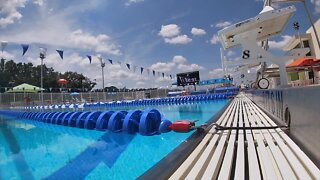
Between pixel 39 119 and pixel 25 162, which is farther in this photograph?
pixel 39 119

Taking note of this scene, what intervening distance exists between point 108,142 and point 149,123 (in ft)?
4.20

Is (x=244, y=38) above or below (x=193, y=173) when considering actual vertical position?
above

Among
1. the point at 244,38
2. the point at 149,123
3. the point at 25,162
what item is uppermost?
the point at 244,38

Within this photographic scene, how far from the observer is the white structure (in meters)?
9.27

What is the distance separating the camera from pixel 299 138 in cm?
300

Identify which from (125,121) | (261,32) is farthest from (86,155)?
(261,32)

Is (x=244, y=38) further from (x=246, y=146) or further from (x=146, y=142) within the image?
(x=246, y=146)

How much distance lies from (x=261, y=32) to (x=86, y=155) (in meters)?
8.16

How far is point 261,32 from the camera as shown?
34.9ft

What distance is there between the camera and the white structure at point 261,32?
927cm

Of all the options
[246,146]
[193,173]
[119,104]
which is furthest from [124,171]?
[119,104]

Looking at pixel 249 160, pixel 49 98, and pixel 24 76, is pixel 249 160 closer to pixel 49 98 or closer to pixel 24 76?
pixel 49 98

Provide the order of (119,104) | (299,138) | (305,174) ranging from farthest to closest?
(119,104) → (299,138) → (305,174)

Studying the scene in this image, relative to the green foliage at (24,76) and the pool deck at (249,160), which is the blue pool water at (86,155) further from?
the green foliage at (24,76)
